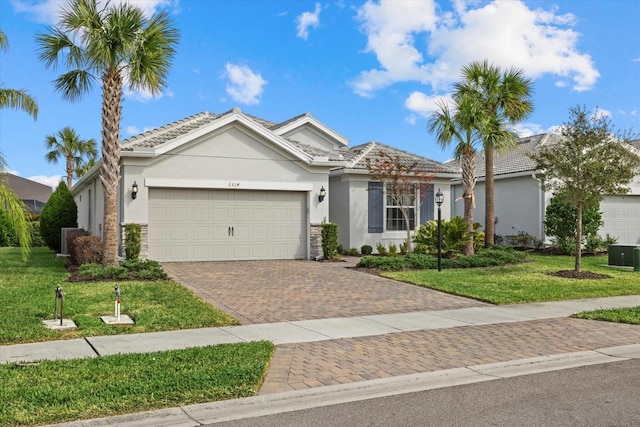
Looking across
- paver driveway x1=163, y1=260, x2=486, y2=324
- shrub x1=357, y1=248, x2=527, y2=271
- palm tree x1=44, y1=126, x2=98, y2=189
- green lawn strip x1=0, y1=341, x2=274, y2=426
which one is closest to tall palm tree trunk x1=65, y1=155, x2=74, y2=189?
palm tree x1=44, y1=126, x2=98, y2=189

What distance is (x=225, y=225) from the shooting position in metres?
19.3

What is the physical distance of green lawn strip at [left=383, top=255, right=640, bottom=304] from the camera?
12695 millimetres

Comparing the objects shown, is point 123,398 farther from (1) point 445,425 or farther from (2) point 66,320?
(2) point 66,320

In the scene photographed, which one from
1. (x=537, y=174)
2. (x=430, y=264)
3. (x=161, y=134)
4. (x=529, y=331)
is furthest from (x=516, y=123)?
(x=529, y=331)

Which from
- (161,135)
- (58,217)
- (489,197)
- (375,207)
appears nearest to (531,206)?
(489,197)

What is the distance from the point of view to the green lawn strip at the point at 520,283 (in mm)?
12695

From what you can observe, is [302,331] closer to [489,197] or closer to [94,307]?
[94,307]

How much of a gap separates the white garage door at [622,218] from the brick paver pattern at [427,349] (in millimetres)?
16989

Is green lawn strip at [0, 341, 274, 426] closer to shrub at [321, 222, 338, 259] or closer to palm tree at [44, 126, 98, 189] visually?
shrub at [321, 222, 338, 259]

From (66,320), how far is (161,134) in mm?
11189

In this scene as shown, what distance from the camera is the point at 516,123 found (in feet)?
71.2

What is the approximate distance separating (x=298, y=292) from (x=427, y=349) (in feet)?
17.6

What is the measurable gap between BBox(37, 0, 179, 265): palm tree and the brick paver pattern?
961cm

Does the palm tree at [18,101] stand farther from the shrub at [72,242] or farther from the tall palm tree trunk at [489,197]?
the tall palm tree trunk at [489,197]
